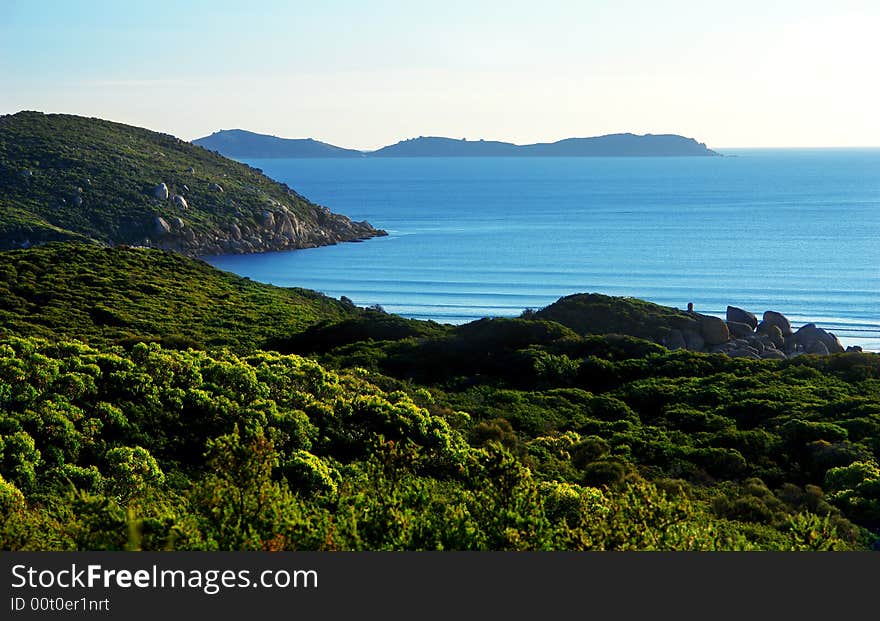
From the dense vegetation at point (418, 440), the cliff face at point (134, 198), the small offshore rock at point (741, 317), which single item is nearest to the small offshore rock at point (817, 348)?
the small offshore rock at point (741, 317)

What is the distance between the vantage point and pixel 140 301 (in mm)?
53719

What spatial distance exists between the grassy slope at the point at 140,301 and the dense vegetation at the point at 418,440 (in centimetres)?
48

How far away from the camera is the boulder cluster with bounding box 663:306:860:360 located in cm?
5394

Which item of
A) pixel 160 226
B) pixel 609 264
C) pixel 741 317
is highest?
pixel 160 226

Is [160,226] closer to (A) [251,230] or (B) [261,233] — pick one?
(A) [251,230]

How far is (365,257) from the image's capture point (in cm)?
12862

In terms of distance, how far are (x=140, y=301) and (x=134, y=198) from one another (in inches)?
3162

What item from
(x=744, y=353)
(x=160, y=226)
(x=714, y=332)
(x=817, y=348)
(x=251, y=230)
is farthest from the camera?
(x=251, y=230)

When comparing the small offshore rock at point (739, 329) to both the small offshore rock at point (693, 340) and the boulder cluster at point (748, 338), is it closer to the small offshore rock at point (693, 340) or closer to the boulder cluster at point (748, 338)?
the boulder cluster at point (748, 338)

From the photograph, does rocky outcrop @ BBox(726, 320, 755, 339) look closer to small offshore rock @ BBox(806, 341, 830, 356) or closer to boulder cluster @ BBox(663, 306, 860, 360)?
→ boulder cluster @ BBox(663, 306, 860, 360)

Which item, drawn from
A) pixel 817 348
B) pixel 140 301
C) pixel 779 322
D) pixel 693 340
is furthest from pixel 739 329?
pixel 140 301

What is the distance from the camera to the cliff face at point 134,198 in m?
118

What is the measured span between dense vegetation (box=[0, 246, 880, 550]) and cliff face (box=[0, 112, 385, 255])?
235 ft

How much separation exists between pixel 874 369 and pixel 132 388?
31587mm
